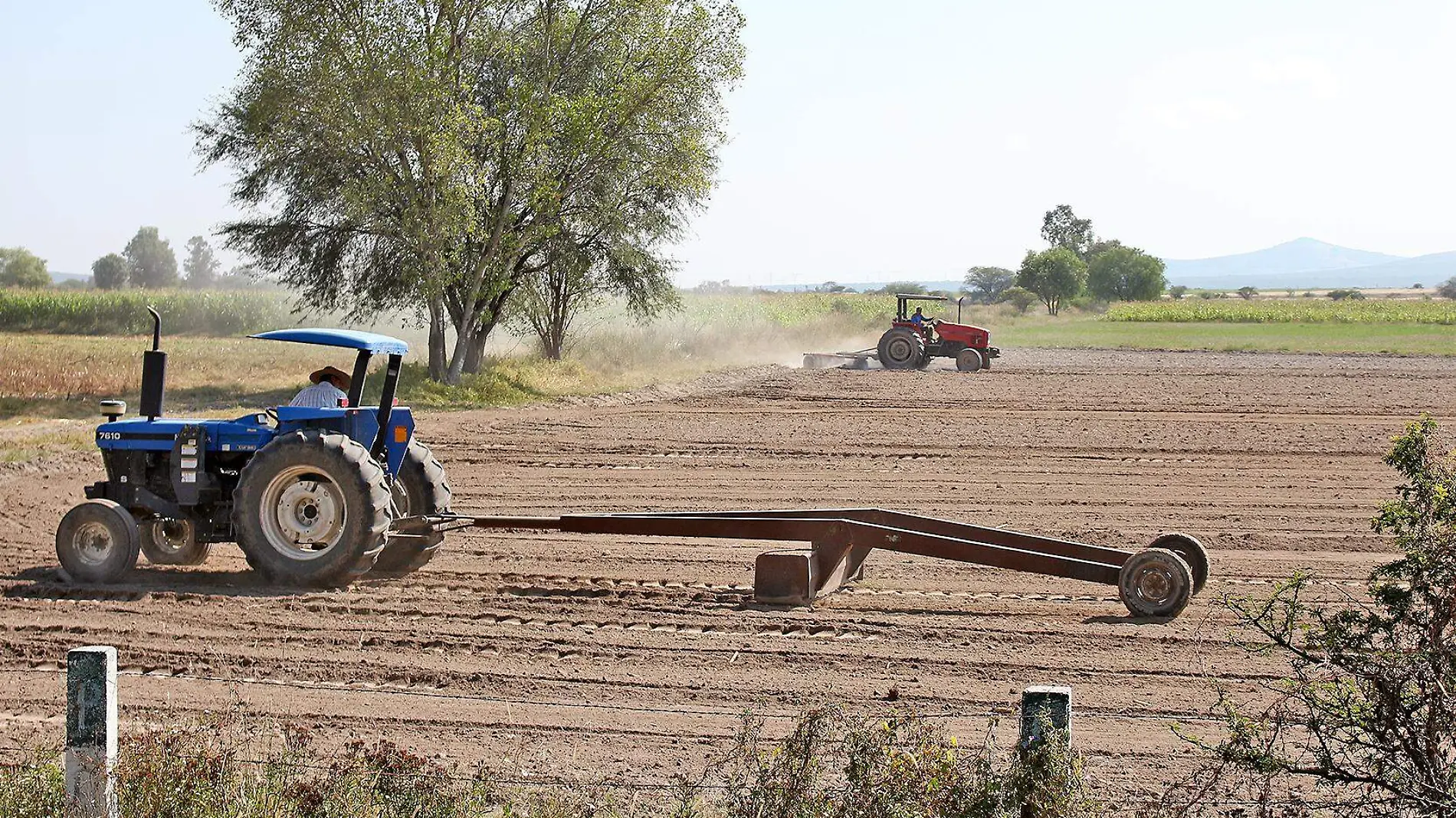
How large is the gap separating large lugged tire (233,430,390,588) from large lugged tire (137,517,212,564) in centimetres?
87

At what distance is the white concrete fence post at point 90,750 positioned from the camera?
4.61 m

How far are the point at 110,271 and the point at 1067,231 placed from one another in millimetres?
91525

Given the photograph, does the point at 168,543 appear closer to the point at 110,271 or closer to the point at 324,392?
the point at 324,392

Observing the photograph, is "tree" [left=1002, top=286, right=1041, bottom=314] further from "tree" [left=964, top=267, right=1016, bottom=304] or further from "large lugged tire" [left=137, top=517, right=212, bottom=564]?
"large lugged tire" [left=137, top=517, right=212, bottom=564]

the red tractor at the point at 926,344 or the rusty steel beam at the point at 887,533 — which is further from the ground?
the red tractor at the point at 926,344

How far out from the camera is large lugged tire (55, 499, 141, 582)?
9383mm

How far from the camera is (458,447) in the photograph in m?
17.9

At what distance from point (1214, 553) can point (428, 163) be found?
17.3 meters

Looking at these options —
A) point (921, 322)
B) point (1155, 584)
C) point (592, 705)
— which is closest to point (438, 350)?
point (921, 322)

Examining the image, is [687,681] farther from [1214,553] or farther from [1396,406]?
[1396,406]

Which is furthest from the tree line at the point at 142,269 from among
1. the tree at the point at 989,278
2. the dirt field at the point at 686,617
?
the tree at the point at 989,278

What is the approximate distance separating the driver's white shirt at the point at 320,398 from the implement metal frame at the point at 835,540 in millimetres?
964

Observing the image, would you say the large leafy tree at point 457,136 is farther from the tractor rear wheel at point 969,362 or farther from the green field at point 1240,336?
the green field at point 1240,336

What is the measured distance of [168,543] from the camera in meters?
10.0
